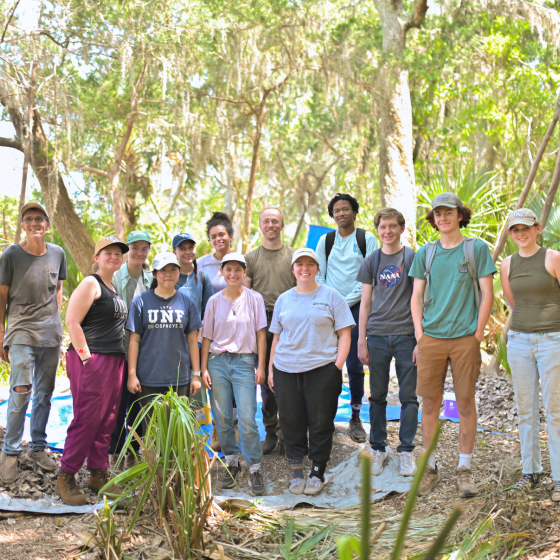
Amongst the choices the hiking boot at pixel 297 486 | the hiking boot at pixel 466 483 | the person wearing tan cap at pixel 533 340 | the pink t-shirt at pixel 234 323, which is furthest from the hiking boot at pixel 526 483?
the pink t-shirt at pixel 234 323

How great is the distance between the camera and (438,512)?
12.3 ft

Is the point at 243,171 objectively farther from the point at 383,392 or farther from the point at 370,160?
the point at 383,392

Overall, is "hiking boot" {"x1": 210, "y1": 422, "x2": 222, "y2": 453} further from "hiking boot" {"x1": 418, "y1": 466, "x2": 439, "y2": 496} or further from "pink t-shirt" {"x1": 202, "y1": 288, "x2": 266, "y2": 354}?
"hiking boot" {"x1": 418, "y1": 466, "x2": 439, "y2": 496}

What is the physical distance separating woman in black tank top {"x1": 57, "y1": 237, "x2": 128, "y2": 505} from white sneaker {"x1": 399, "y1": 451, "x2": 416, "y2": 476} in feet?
6.75

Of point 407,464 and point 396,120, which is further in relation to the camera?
point 396,120

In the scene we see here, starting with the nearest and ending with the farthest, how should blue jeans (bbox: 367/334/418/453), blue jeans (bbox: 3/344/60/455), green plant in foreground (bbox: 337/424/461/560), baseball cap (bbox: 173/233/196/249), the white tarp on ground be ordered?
green plant in foreground (bbox: 337/424/461/560) < the white tarp on ground < blue jeans (bbox: 3/344/60/455) < blue jeans (bbox: 367/334/418/453) < baseball cap (bbox: 173/233/196/249)

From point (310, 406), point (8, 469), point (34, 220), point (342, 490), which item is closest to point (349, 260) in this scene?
point (310, 406)

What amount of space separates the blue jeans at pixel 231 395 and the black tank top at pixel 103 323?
0.77m

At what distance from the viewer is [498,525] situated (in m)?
3.37

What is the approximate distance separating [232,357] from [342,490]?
127 cm

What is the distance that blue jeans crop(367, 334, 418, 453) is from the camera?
4383 millimetres

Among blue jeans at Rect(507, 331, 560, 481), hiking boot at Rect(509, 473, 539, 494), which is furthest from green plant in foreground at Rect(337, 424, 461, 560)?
hiking boot at Rect(509, 473, 539, 494)

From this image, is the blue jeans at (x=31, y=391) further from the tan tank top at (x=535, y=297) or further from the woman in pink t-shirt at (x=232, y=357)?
the tan tank top at (x=535, y=297)

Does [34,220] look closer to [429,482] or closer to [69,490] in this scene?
[69,490]
